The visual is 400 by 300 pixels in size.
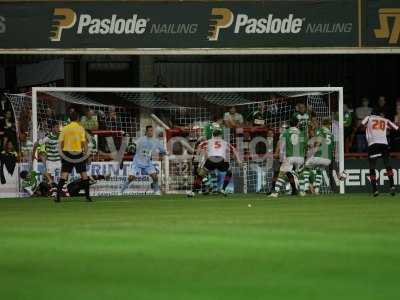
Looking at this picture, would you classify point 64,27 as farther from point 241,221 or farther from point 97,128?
point 241,221

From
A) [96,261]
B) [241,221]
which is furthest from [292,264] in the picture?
[241,221]

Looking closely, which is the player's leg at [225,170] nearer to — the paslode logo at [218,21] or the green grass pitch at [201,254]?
the paslode logo at [218,21]

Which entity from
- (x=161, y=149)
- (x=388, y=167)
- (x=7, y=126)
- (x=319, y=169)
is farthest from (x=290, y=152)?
(x=7, y=126)

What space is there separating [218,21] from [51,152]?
5.87 m

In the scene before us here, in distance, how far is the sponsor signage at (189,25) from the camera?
29.8m

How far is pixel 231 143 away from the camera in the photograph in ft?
102

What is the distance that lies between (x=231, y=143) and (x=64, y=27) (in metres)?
5.76

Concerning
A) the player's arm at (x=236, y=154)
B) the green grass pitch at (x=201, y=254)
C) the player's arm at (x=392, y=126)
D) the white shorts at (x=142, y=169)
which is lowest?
the green grass pitch at (x=201, y=254)

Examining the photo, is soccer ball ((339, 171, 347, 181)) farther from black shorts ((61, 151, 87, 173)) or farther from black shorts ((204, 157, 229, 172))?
black shorts ((61, 151, 87, 173))

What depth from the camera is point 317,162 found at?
28.9 m

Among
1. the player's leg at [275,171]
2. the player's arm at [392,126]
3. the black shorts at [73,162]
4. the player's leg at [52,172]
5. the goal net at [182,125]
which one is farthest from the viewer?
the goal net at [182,125]

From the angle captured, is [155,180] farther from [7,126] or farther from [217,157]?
[7,126]

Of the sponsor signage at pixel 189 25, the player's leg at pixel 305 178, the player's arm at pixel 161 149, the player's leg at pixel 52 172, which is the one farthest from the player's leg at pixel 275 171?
the player's leg at pixel 52 172

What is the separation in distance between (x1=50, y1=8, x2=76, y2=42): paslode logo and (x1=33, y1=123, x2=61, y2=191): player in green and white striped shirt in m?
2.51
